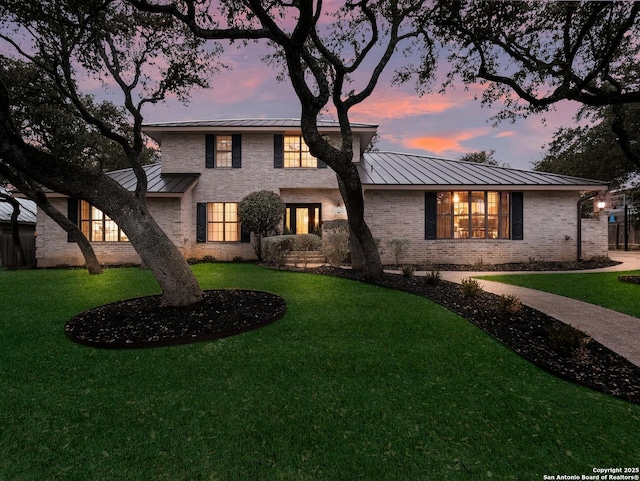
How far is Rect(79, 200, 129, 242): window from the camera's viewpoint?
42.9 feet

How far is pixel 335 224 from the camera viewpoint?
38.8 feet

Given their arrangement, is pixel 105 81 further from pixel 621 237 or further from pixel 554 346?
pixel 621 237

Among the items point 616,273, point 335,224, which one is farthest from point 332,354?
point 616,273

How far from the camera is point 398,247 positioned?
38.0ft

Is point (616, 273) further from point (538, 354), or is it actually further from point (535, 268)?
point (538, 354)

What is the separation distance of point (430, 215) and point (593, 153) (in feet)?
44.7

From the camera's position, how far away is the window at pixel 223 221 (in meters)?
13.9

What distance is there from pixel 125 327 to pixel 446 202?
12.0 metres

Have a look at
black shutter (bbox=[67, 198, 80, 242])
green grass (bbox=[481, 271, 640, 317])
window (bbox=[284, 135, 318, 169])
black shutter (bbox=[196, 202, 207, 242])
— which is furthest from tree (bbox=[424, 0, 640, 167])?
black shutter (bbox=[67, 198, 80, 242])

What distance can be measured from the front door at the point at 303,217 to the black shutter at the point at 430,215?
4716 mm

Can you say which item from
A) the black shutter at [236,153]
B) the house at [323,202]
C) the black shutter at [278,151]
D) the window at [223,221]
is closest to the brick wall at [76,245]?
the house at [323,202]

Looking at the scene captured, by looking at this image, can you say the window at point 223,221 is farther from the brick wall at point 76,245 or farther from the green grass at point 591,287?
the green grass at point 591,287

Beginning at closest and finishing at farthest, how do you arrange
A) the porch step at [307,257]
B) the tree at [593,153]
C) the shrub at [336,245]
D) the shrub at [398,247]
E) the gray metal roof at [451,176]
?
1. the shrub at [336,245]
2. the porch step at [307,257]
3. the shrub at [398,247]
4. the gray metal roof at [451,176]
5. the tree at [593,153]

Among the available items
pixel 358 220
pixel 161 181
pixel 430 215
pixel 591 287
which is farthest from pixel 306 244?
pixel 591 287
